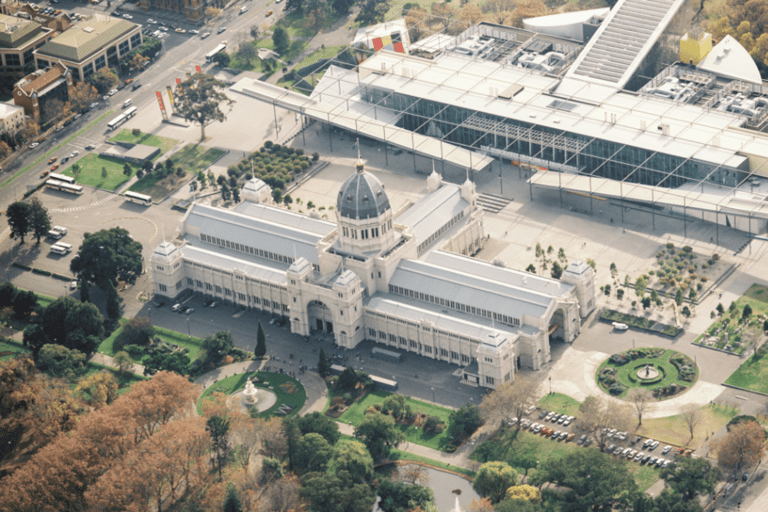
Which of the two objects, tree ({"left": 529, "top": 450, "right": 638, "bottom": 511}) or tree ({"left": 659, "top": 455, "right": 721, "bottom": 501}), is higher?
tree ({"left": 659, "top": 455, "right": 721, "bottom": 501})

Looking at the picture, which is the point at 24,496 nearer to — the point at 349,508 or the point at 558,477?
the point at 349,508

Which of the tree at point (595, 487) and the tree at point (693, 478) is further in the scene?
the tree at point (693, 478)

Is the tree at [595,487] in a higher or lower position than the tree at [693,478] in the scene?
lower

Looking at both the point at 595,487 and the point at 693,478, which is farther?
the point at 595,487

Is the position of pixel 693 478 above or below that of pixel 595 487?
above

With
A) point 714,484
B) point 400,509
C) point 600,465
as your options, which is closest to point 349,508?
point 400,509

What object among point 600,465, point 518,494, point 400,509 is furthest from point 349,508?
point 600,465

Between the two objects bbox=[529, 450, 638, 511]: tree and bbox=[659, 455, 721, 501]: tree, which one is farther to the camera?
bbox=[659, 455, 721, 501]: tree
